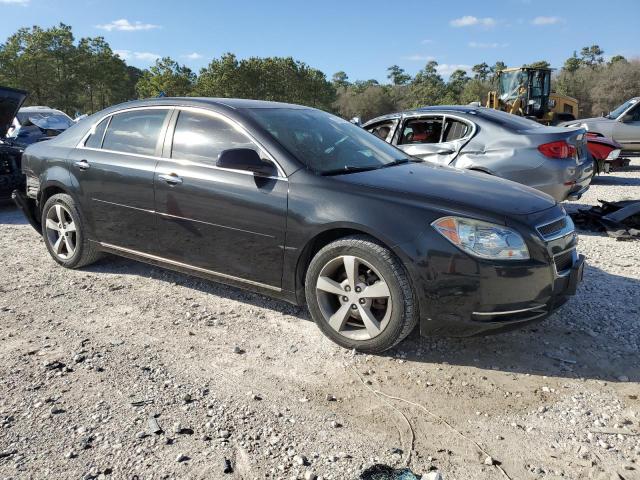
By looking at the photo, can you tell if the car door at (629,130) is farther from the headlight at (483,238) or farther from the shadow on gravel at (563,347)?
the headlight at (483,238)

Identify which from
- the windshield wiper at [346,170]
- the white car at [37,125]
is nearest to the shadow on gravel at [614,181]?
the windshield wiper at [346,170]

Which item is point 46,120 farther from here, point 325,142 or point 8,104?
point 325,142

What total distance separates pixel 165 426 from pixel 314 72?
63.9 m

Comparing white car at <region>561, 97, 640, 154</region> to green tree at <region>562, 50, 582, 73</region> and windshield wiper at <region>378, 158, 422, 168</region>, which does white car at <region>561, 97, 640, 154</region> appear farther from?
green tree at <region>562, 50, 582, 73</region>

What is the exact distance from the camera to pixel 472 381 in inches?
121

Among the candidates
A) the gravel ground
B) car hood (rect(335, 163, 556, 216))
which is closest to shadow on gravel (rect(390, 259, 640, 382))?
the gravel ground

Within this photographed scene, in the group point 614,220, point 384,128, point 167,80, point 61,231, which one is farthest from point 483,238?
point 167,80

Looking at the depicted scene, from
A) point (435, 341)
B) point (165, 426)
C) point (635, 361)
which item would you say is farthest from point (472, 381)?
point (165, 426)

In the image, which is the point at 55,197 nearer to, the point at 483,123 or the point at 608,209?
the point at 483,123

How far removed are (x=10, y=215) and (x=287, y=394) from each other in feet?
23.9

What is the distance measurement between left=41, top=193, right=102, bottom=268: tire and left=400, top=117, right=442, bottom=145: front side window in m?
4.49

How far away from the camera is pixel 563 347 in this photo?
3.45 m

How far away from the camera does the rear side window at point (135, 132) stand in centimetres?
432

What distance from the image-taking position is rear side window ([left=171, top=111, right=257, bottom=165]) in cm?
390
